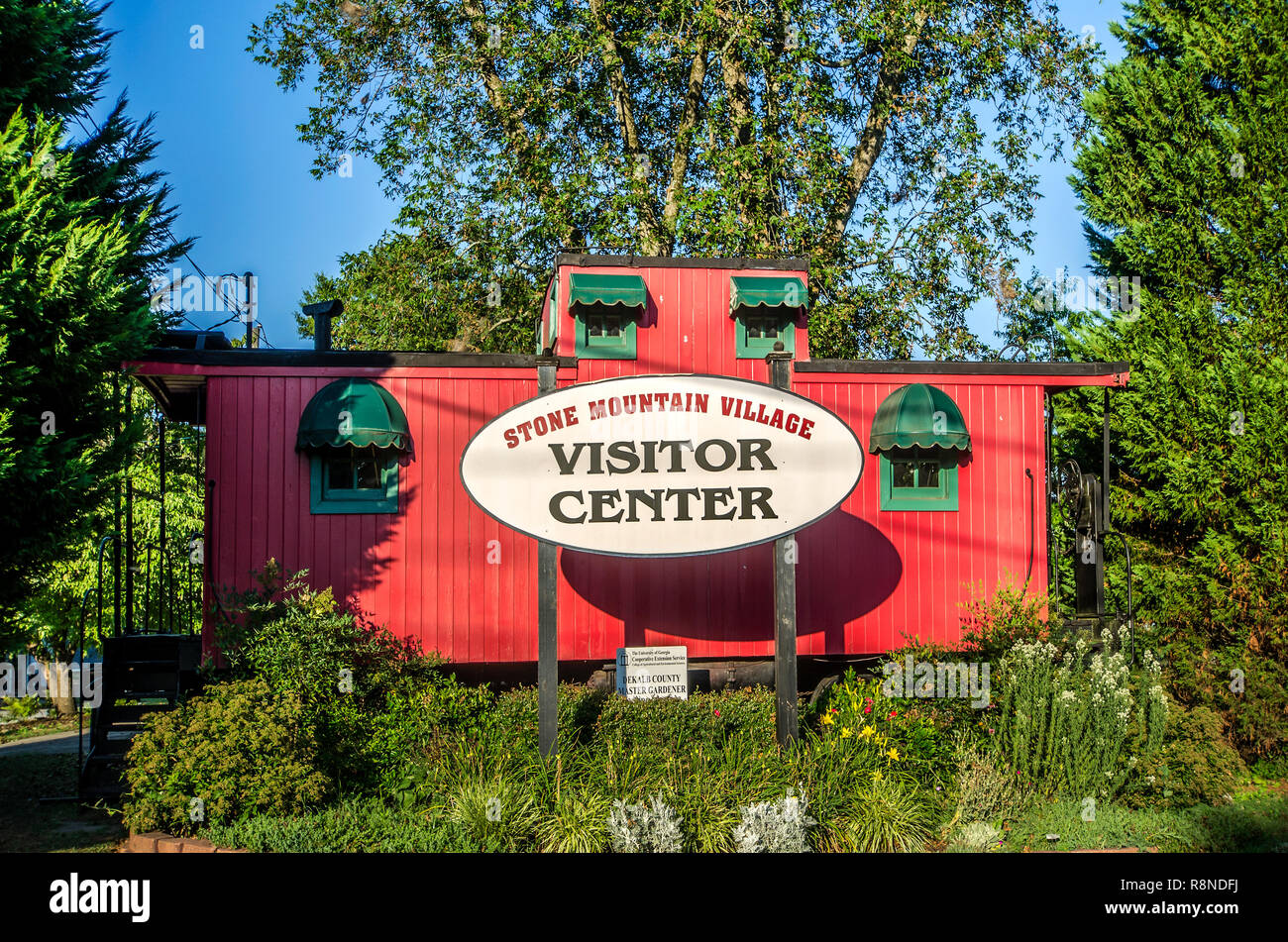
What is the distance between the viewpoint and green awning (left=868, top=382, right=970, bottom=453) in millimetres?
10391

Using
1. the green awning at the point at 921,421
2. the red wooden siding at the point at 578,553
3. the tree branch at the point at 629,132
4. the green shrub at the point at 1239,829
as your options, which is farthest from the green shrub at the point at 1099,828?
the tree branch at the point at 629,132

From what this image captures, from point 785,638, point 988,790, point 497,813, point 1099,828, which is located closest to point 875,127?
point 785,638

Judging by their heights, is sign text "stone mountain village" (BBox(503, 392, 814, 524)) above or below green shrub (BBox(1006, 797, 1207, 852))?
above

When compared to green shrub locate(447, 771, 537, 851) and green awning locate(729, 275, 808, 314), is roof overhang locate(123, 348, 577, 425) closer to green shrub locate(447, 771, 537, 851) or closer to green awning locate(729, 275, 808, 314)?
green awning locate(729, 275, 808, 314)

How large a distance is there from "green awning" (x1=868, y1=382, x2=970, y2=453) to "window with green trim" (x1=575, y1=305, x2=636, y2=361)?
2999 millimetres

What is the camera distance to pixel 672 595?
10.5 m

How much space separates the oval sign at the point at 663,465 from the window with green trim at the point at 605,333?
7.72 feet

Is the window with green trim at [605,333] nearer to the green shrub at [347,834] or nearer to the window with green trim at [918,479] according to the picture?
the window with green trim at [918,479]

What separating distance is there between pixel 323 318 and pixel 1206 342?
1136cm

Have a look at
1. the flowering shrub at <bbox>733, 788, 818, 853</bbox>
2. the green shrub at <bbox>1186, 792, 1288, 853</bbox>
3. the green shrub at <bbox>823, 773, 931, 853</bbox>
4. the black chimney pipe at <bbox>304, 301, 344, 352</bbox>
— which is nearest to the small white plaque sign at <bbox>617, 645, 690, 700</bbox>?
the flowering shrub at <bbox>733, 788, 818, 853</bbox>

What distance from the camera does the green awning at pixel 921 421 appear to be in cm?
1039
